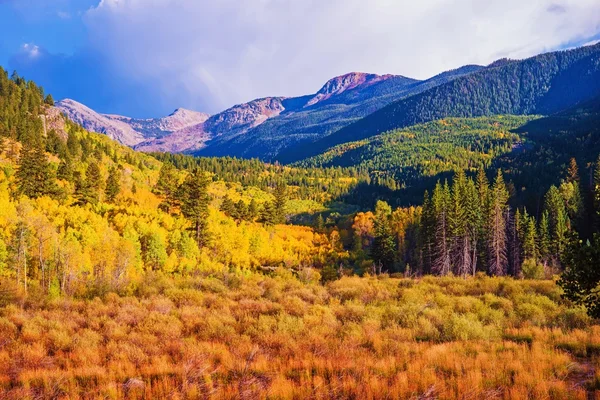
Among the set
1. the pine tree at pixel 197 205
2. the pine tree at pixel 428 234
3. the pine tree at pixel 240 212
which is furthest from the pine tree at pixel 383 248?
the pine tree at pixel 197 205

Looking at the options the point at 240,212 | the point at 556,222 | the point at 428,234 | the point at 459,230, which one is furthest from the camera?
the point at 240,212

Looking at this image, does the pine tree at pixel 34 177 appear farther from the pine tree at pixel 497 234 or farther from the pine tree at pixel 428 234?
the pine tree at pixel 497 234

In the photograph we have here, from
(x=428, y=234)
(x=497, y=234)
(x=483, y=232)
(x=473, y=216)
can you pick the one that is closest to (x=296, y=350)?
(x=473, y=216)

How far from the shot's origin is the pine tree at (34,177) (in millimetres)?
43812

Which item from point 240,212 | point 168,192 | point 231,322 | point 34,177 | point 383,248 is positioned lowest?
point 383,248

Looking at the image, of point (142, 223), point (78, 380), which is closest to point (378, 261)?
point (142, 223)

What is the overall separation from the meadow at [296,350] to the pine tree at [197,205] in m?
27.7

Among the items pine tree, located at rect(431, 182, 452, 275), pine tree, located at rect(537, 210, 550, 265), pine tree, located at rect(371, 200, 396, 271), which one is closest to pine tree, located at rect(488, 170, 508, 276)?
pine tree, located at rect(431, 182, 452, 275)

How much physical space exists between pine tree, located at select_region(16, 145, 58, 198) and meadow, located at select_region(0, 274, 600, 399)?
3134 centimetres

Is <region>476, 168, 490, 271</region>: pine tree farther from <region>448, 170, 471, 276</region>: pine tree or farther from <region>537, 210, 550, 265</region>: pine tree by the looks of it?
<region>537, 210, 550, 265</region>: pine tree

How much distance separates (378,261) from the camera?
65.7 metres

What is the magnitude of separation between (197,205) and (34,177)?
66.8 ft

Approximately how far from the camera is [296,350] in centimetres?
1099

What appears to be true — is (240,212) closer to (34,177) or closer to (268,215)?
(268,215)
